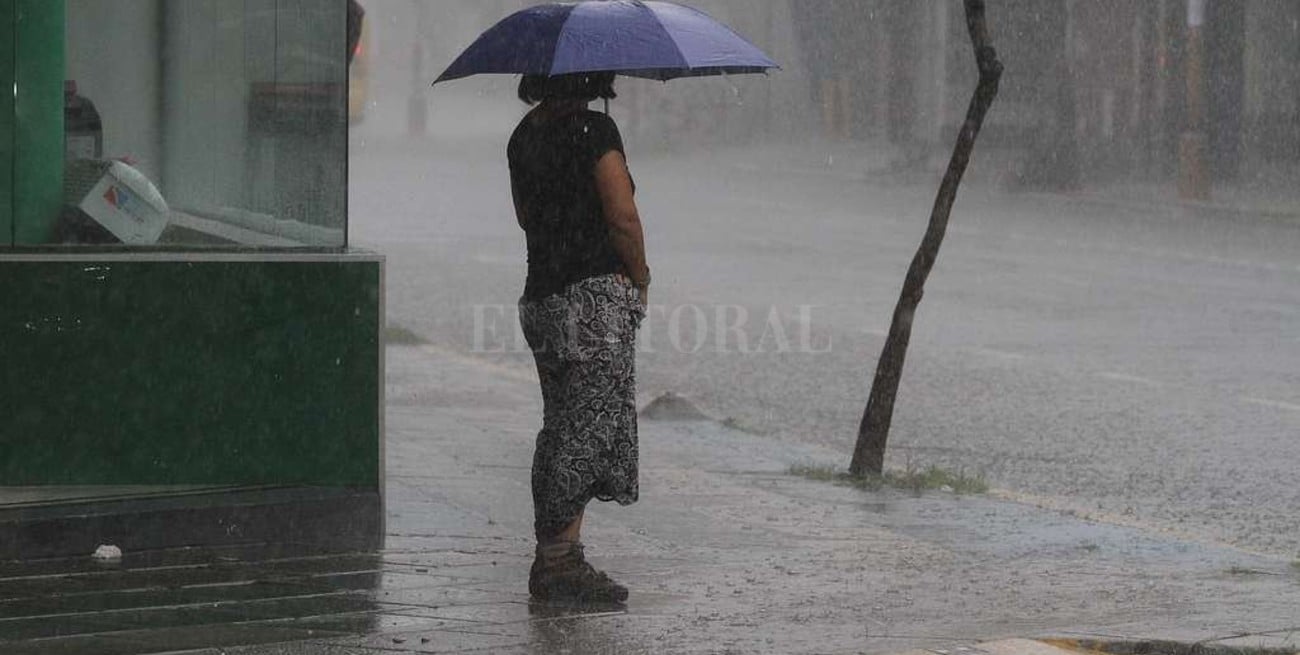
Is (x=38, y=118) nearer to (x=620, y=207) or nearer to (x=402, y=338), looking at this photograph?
(x=620, y=207)

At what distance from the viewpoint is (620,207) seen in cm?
661

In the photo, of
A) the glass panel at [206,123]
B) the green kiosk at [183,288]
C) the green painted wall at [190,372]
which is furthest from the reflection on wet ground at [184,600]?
the glass panel at [206,123]

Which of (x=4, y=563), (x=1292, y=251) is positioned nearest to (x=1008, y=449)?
(x=4, y=563)

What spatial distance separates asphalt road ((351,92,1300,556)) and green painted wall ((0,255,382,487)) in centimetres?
336

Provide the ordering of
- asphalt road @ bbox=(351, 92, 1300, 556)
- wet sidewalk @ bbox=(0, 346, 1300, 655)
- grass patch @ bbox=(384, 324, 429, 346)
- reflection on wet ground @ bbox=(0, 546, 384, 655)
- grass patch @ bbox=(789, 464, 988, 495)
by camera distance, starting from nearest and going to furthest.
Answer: reflection on wet ground @ bbox=(0, 546, 384, 655), wet sidewalk @ bbox=(0, 346, 1300, 655), grass patch @ bbox=(789, 464, 988, 495), asphalt road @ bbox=(351, 92, 1300, 556), grass patch @ bbox=(384, 324, 429, 346)

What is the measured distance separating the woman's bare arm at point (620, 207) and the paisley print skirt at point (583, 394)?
0.36ft

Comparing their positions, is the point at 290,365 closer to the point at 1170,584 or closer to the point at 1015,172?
the point at 1170,584

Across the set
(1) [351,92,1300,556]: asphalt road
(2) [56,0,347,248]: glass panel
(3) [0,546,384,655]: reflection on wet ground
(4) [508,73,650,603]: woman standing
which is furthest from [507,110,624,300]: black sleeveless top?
(1) [351,92,1300,556]: asphalt road

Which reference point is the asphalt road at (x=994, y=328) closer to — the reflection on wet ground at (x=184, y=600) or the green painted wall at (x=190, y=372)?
the green painted wall at (x=190, y=372)

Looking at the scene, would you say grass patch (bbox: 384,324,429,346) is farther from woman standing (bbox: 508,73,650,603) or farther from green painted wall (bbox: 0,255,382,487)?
woman standing (bbox: 508,73,650,603)

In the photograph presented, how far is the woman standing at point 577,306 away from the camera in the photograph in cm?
666

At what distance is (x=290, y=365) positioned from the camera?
24.1 feet

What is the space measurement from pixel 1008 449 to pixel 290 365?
4965 millimetres

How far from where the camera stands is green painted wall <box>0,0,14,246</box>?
23.2 ft
